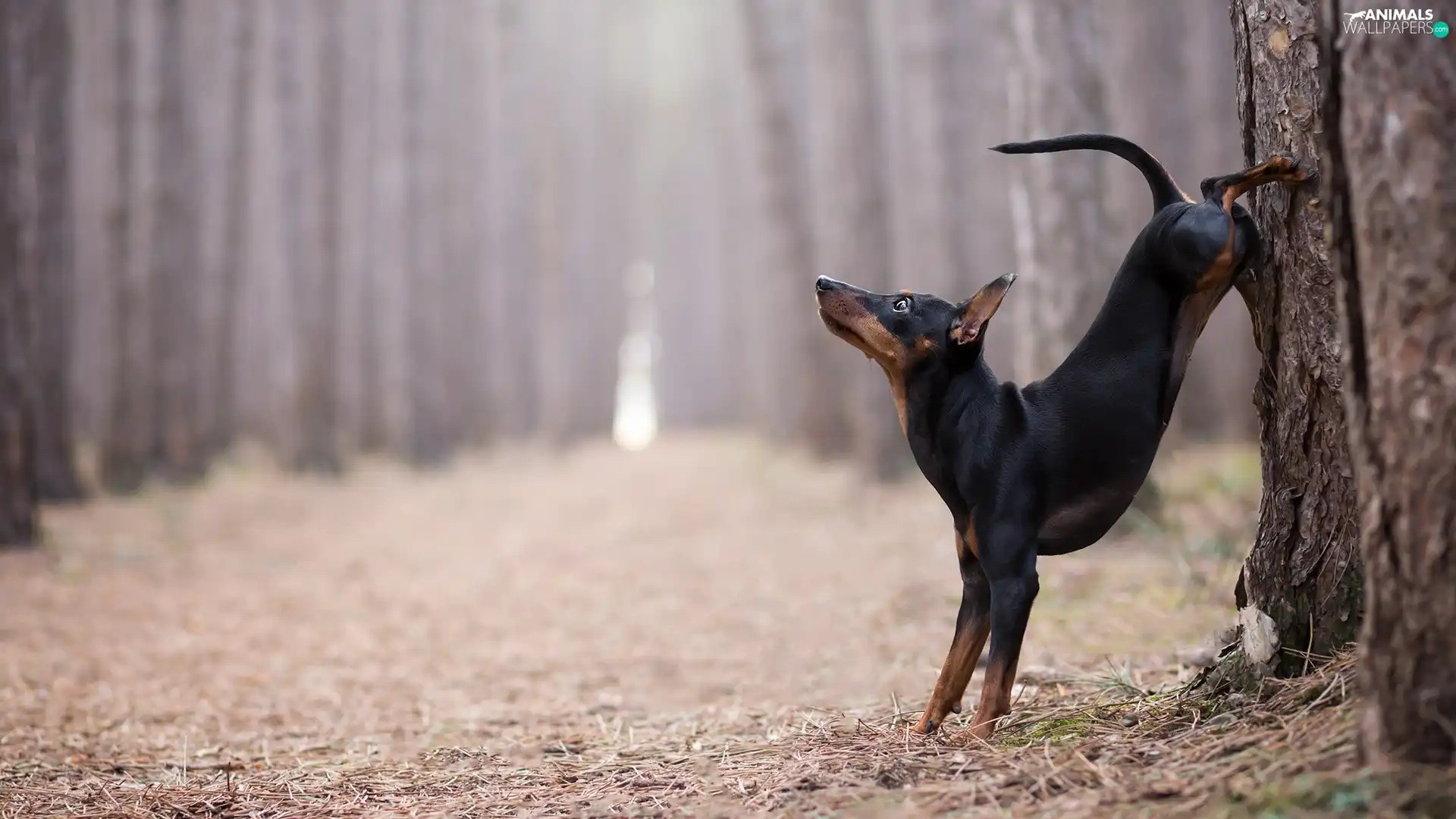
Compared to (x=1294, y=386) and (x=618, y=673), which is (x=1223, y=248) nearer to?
(x=1294, y=386)

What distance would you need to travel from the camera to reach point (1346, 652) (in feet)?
8.29

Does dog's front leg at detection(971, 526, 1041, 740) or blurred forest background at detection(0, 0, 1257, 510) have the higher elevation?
blurred forest background at detection(0, 0, 1257, 510)

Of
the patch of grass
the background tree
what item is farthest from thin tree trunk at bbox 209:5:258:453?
the patch of grass

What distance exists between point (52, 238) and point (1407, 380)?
33.7 ft

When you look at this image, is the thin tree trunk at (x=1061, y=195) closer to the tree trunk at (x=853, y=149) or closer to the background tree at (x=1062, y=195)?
the background tree at (x=1062, y=195)

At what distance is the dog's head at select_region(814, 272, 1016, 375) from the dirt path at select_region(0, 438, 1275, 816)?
1.07m

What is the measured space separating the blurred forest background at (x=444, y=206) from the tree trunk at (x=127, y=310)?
0.09 ft

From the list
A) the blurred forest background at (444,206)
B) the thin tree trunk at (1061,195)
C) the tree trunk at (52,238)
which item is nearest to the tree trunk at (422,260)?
the blurred forest background at (444,206)

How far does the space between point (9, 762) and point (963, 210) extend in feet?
32.8

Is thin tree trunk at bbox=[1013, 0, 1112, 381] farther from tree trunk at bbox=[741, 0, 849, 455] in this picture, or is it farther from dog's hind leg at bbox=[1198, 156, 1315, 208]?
tree trunk at bbox=[741, 0, 849, 455]

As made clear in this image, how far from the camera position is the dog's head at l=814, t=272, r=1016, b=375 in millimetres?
2738

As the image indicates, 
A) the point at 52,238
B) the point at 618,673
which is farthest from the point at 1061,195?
the point at 52,238

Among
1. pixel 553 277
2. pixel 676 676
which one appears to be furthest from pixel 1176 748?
pixel 553 277

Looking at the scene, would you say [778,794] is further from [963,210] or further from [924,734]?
[963,210]
